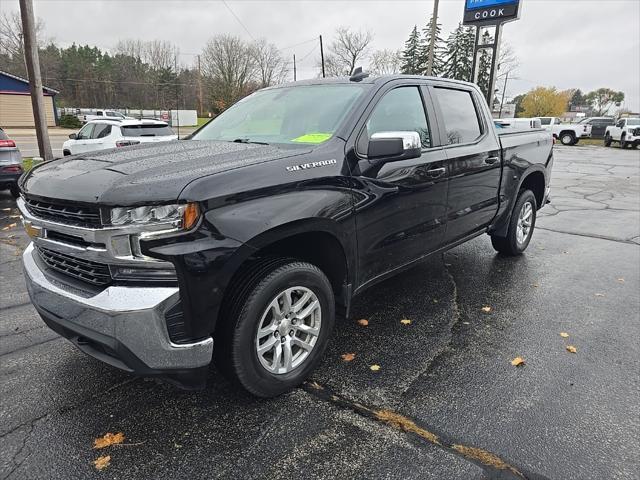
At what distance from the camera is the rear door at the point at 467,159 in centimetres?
392

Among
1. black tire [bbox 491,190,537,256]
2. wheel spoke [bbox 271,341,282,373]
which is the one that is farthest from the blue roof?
wheel spoke [bbox 271,341,282,373]

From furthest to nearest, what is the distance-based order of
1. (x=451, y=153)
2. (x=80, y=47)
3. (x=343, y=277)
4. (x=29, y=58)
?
(x=80, y=47) → (x=29, y=58) → (x=451, y=153) → (x=343, y=277)

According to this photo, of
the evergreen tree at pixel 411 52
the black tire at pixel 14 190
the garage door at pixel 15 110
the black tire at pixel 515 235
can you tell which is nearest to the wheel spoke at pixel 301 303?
the black tire at pixel 515 235

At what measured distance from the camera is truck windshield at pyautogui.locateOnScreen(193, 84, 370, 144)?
3.14m

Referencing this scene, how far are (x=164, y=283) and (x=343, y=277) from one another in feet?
4.13

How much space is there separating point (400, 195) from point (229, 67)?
5646cm

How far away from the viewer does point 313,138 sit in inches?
118

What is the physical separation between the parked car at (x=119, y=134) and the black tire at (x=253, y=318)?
11.0 m

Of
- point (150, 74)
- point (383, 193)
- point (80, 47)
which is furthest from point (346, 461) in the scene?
point (80, 47)

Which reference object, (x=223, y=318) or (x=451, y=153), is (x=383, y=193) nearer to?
(x=451, y=153)

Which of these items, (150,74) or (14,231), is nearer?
(14,231)

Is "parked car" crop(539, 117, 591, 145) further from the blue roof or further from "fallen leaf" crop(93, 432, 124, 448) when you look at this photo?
the blue roof

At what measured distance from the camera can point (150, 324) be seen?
6.84 ft

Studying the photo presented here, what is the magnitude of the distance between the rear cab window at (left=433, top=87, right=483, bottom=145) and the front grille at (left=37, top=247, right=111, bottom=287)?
2.90 meters
